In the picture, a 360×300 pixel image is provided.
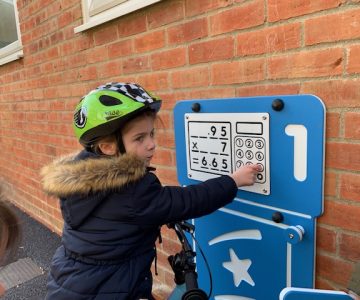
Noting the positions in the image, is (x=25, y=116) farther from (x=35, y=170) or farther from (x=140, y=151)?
(x=140, y=151)

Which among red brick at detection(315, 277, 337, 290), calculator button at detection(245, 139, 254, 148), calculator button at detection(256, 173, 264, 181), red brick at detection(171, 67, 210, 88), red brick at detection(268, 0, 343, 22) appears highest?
red brick at detection(268, 0, 343, 22)

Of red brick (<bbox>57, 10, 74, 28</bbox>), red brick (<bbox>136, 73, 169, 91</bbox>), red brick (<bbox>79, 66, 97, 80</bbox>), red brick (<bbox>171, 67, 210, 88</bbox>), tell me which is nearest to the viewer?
red brick (<bbox>171, 67, 210, 88</bbox>)

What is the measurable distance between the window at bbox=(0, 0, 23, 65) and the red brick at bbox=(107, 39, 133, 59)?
212 centimetres

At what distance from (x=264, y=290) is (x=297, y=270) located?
247 millimetres

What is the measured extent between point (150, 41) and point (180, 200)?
1.01 m

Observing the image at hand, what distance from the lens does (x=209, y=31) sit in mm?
1703

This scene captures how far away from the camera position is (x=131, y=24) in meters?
2.17

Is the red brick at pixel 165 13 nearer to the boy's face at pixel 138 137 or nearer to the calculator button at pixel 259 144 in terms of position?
the boy's face at pixel 138 137

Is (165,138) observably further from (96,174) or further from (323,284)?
(323,284)

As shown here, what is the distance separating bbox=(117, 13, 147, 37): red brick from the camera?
2.08m

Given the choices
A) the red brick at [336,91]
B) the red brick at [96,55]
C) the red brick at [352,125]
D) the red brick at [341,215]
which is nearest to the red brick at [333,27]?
the red brick at [336,91]

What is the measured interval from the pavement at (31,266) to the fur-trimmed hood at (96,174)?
124 cm

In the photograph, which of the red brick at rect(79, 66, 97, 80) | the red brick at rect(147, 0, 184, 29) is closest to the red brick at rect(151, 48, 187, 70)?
the red brick at rect(147, 0, 184, 29)

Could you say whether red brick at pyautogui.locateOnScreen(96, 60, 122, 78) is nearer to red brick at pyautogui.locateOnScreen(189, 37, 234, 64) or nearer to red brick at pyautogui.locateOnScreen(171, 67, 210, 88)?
red brick at pyautogui.locateOnScreen(171, 67, 210, 88)
